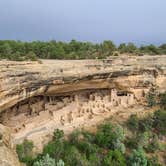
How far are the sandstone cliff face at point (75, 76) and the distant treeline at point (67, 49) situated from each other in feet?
10.6

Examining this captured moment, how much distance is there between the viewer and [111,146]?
15.4 m

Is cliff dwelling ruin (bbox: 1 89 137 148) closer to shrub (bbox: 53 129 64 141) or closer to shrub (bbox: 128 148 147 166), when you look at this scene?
shrub (bbox: 53 129 64 141)

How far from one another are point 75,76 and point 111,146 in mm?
4183

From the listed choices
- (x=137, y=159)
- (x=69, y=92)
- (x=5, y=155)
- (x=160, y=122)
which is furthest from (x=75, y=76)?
(x=5, y=155)

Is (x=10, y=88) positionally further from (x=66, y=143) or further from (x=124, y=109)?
(x=124, y=109)

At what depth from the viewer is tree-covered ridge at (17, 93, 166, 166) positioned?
1368 centimetres

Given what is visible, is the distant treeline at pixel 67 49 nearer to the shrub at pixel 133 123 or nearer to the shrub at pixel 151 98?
the shrub at pixel 151 98

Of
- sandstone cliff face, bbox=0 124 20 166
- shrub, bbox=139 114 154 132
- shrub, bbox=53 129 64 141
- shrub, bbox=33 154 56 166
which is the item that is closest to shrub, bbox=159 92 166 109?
shrub, bbox=139 114 154 132

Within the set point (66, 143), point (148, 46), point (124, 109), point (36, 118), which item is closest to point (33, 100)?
point (36, 118)

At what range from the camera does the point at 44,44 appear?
23125mm

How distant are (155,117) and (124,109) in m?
1.98

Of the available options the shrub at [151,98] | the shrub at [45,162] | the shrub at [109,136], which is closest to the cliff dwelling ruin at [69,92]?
the shrub at [151,98]

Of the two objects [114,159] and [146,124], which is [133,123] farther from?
[114,159]

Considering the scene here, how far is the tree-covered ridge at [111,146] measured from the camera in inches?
539
